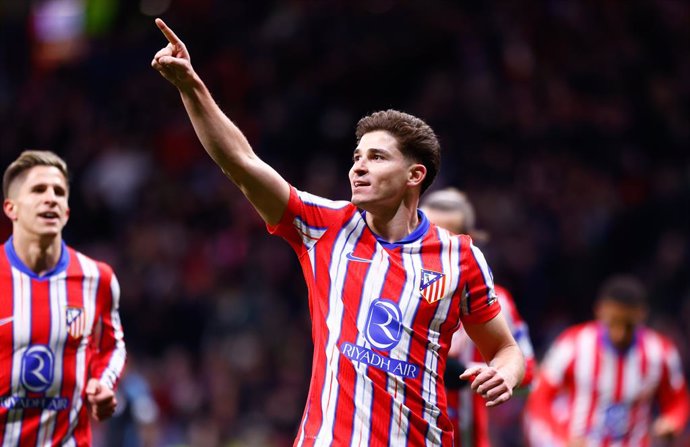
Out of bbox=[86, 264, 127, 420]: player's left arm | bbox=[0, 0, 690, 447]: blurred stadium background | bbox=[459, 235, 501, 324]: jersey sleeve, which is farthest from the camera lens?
bbox=[0, 0, 690, 447]: blurred stadium background

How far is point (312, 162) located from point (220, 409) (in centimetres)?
329

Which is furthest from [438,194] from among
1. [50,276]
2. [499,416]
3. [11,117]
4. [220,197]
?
[11,117]

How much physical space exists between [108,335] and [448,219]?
1.86 metres

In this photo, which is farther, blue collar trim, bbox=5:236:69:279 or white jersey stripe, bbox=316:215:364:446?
blue collar trim, bbox=5:236:69:279

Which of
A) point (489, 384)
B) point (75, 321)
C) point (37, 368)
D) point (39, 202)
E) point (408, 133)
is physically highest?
point (39, 202)

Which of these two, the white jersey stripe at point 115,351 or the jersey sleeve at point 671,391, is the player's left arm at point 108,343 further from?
the jersey sleeve at point 671,391

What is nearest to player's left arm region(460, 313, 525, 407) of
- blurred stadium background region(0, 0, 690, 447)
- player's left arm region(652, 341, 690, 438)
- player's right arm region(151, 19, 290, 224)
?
player's right arm region(151, 19, 290, 224)

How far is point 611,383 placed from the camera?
805cm

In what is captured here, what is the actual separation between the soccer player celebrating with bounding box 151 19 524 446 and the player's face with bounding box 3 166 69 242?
145cm

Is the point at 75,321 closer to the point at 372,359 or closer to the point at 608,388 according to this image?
the point at 372,359

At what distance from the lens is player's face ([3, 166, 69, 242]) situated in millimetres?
5148

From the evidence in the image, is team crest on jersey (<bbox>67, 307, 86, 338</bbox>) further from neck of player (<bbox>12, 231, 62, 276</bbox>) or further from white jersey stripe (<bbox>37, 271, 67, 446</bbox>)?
neck of player (<bbox>12, 231, 62, 276</bbox>)

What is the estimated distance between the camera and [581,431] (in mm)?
8070

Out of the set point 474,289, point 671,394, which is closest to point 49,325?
point 474,289
